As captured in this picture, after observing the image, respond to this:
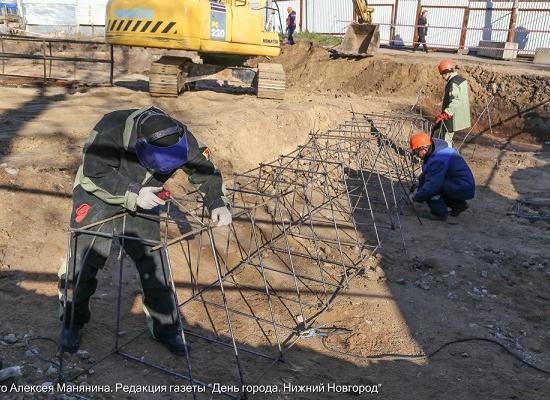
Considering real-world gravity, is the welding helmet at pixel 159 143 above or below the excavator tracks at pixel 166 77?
below

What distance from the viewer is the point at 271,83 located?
39.8ft

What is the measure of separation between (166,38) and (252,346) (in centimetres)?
763

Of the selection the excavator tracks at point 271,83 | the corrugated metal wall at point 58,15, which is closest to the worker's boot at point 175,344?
the excavator tracks at point 271,83

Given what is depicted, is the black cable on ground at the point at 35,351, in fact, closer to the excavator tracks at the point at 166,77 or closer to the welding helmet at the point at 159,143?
the welding helmet at the point at 159,143

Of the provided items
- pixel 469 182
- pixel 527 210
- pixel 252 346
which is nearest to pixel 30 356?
pixel 252 346

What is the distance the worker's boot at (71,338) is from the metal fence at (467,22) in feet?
65.9

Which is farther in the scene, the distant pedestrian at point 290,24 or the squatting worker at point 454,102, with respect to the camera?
the distant pedestrian at point 290,24

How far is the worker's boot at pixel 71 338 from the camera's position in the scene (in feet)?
12.5

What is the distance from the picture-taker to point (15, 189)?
5.75m

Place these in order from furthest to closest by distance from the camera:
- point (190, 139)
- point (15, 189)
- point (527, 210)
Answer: point (527, 210)
point (15, 189)
point (190, 139)

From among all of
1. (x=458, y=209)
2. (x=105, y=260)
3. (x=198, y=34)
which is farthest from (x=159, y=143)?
(x=198, y=34)

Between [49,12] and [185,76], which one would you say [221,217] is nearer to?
[185,76]

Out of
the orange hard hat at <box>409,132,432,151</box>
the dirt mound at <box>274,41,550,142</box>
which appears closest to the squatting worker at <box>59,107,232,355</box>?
the orange hard hat at <box>409,132,432,151</box>

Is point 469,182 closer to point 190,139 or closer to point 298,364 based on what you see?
point 298,364
